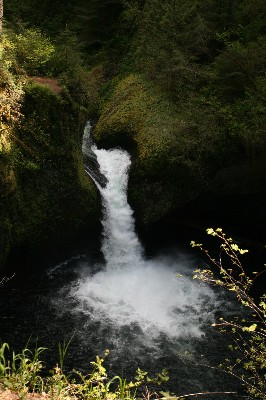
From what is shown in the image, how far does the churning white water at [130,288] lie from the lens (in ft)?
29.5

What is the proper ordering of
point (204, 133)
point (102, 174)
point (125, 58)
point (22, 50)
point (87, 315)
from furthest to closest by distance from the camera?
point (125, 58) → point (102, 174) → point (204, 133) → point (22, 50) → point (87, 315)

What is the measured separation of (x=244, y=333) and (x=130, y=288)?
3235 millimetres

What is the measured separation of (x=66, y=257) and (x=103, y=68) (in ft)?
34.2

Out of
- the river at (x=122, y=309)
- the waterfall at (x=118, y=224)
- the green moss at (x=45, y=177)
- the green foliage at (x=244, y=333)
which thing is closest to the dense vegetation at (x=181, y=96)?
the waterfall at (x=118, y=224)

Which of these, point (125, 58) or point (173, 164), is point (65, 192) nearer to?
point (173, 164)

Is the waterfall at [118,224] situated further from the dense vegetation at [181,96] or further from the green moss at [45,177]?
the green moss at [45,177]

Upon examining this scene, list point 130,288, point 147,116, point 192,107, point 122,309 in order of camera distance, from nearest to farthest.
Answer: point 122,309
point 130,288
point 192,107
point 147,116

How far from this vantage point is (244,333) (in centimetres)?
904

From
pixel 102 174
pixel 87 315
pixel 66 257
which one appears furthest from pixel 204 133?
pixel 87 315

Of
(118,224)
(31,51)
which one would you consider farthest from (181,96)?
(31,51)

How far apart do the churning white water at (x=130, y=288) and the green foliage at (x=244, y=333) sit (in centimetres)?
95

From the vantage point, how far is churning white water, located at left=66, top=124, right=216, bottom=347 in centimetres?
900

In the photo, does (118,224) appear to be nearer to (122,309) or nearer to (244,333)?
(122,309)

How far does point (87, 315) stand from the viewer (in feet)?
29.6
